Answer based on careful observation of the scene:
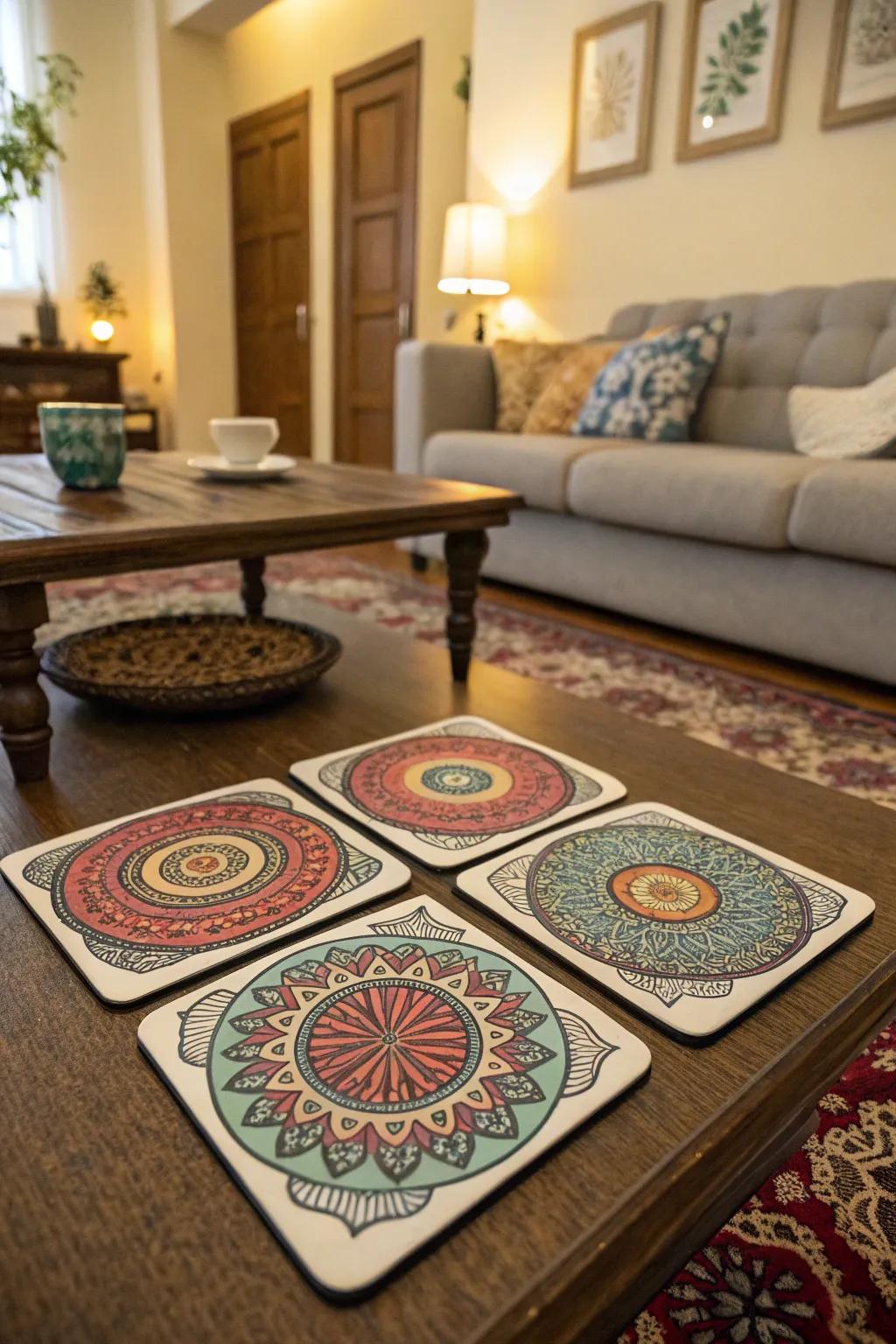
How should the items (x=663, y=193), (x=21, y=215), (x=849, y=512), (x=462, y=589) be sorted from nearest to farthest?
(x=462, y=589)
(x=849, y=512)
(x=663, y=193)
(x=21, y=215)

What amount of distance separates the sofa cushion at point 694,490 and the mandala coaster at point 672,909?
133cm

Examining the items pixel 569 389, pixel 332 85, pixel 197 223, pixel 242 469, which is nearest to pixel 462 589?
pixel 242 469

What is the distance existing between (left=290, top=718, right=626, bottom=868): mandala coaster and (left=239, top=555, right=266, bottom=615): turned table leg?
30.9 inches

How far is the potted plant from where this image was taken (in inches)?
199

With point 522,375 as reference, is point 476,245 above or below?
above

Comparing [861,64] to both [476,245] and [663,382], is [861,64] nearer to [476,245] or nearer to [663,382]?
[663,382]

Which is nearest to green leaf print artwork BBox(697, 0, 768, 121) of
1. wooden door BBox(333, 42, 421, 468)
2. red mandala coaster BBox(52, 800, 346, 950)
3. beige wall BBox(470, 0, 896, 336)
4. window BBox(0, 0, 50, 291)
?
beige wall BBox(470, 0, 896, 336)

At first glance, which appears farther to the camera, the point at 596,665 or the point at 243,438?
the point at 596,665

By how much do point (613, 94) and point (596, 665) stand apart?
2.39 metres

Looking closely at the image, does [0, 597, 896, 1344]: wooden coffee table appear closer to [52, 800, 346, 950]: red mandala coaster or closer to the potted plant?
[52, 800, 346, 950]: red mandala coaster

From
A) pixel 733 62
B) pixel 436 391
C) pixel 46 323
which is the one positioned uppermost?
pixel 733 62

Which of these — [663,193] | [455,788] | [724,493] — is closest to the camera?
[455,788]

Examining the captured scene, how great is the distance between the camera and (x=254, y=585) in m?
1.66

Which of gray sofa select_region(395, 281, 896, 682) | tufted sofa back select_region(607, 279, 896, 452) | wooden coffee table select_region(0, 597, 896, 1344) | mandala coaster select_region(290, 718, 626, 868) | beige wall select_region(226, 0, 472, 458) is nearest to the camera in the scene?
wooden coffee table select_region(0, 597, 896, 1344)
